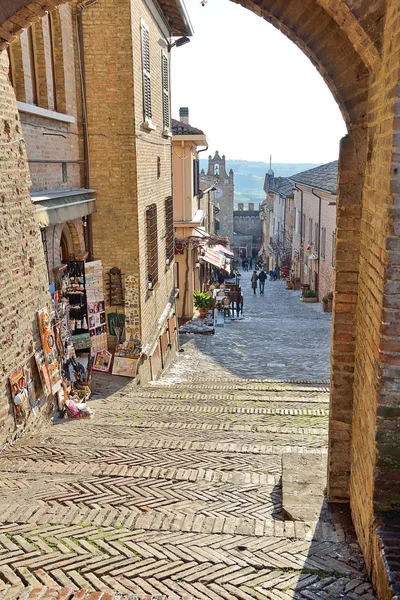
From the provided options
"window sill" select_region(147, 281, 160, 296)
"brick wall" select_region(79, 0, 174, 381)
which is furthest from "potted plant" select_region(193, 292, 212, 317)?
"brick wall" select_region(79, 0, 174, 381)

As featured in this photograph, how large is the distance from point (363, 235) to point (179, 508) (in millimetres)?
2508

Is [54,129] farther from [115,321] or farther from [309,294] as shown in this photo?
[309,294]

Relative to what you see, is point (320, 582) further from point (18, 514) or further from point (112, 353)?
point (112, 353)

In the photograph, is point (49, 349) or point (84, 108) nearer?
point (49, 349)

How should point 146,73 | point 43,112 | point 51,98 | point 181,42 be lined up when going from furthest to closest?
point 181,42, point 146,73, point 51,98, point 43,112

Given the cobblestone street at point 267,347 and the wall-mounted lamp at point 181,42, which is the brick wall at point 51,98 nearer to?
the cobblestone street at point 267,347

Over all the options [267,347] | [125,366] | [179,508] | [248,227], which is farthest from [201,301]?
[248,227]

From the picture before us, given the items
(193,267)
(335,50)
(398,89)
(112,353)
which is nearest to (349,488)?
(398,89)

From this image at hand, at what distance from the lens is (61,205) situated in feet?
25.7

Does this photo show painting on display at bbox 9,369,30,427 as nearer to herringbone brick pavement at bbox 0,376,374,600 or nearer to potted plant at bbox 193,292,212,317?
herringbone brick pavement at bbox 0,376,374,600

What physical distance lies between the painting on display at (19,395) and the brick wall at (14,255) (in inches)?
3.4

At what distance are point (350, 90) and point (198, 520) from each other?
127 inches

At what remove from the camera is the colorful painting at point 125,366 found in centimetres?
1032

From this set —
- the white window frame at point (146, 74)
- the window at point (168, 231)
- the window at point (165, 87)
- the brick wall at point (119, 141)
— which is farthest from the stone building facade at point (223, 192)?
the brick wall at point (119, 141)
